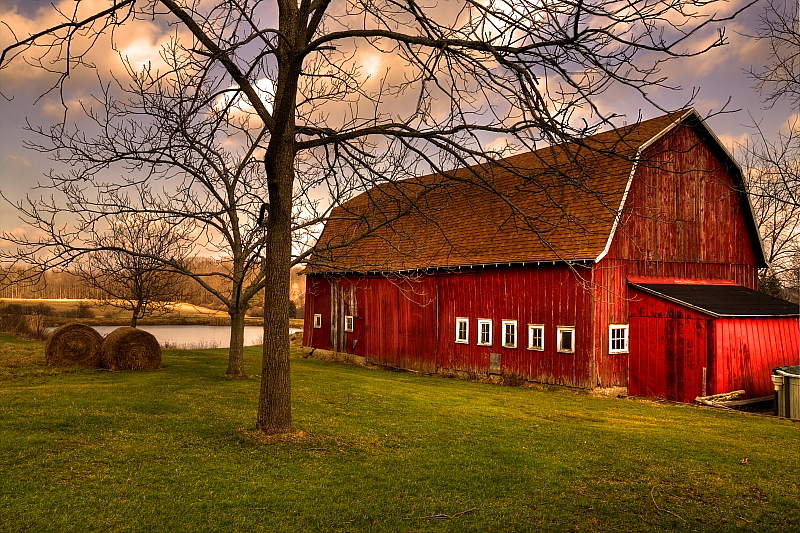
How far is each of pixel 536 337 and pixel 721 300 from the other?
564cm

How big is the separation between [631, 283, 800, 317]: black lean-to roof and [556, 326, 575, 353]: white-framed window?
2.49 metres

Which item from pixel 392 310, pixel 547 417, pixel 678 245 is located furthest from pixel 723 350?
pixel 392 310

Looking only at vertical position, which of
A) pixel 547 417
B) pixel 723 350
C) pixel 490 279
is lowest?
pixel 547 417

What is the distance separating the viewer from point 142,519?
558 cm

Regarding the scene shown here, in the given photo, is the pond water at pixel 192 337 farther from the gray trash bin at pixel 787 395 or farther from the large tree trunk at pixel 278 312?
the gray trash bin at pixel 787 395

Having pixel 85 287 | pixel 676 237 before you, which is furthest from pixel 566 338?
pixel 85 287

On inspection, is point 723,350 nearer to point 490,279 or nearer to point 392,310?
point 490,279

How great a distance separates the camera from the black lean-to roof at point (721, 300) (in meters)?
16.2

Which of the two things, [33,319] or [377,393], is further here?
Answer: [33,319]

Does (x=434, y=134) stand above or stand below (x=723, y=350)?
above

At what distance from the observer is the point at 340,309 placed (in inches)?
1085

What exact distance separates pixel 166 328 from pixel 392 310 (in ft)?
131

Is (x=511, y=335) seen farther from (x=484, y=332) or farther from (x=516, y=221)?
(x=516, y=221)

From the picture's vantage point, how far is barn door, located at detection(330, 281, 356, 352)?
88.2 feet
